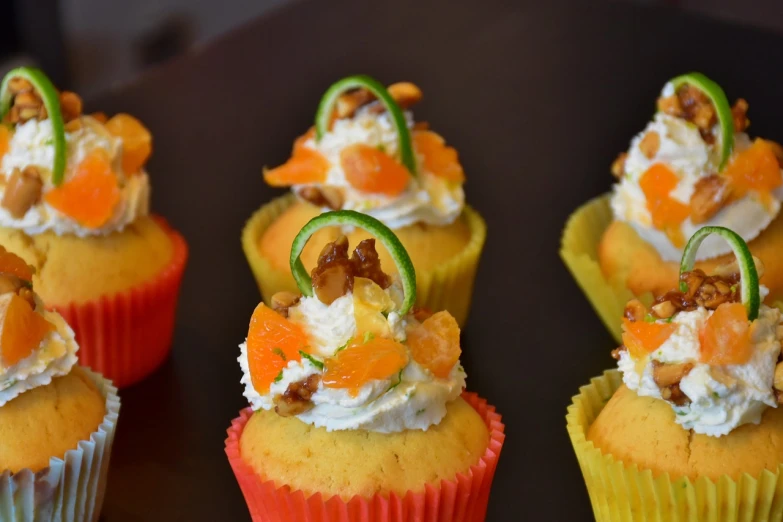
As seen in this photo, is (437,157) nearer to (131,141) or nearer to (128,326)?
(131,141)

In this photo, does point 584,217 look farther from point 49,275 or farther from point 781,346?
point 49,275

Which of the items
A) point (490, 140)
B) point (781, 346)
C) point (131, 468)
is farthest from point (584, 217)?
point (131, 468)

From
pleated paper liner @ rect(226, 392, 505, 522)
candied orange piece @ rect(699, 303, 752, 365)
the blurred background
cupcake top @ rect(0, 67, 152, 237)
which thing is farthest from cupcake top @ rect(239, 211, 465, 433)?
the blurred background

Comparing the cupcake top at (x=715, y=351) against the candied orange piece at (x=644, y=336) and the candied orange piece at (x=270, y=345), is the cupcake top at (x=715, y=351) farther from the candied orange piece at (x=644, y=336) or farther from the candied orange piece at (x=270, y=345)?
the candied orange piece at (x=270, y=345)

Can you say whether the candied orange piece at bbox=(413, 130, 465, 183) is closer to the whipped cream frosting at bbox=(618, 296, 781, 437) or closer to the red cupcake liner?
the red cupcake liner

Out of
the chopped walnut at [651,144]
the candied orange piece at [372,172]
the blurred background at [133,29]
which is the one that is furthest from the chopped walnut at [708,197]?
the blurred background at [133,29]
